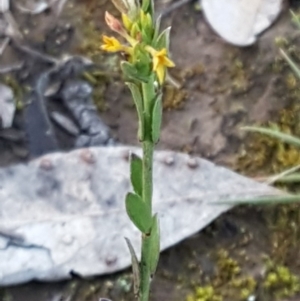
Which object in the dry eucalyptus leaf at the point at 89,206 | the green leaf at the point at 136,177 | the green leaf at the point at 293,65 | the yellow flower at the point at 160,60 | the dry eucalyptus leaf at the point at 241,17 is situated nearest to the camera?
the yellow flower at the point at 160,60

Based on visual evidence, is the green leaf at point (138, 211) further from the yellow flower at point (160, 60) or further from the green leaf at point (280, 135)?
the green leaf at point (280, 135)

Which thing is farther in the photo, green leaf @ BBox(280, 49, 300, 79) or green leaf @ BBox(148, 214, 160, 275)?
green leaf @ BBox(280, 49, 300, 79)

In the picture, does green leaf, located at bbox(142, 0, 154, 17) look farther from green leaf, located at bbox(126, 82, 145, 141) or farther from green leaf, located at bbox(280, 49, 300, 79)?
green leaf, located at bbox(280, 49, 300, 79)

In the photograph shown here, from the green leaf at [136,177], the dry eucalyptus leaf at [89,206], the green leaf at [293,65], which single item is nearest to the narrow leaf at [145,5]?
the green leaf at [136,177]

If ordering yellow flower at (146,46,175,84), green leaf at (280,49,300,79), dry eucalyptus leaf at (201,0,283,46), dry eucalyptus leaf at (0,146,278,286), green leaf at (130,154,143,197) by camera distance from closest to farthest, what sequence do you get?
1. yellow flower at (146,46,175,84)
2. green leaf at (130,154,143,197)
3. dry eucalyptus leaf at (0,146,278,286)
4. green leaf at (280,49,300,79)
5. dry eucalyptus leaf at (201,0,283,46)

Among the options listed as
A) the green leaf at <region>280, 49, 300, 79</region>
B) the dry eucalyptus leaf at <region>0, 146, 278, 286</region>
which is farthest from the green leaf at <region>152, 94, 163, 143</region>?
the green leaf at <region>280, 49, 300, 79</region>

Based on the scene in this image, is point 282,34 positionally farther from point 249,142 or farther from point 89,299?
point 89,299

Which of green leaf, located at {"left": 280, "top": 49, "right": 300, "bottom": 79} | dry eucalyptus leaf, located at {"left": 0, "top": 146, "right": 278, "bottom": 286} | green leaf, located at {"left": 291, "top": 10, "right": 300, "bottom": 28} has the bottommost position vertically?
dry eucalyptus leaf, located at {"left": 0, "top": 146, "right": 278, "bottom": 286}
